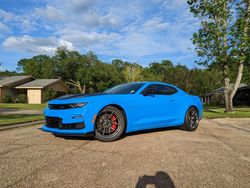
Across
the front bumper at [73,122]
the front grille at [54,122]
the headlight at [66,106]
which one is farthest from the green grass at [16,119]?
the front bumper at [73,122]

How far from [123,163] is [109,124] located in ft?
5.01

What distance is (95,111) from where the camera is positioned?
14.6ft

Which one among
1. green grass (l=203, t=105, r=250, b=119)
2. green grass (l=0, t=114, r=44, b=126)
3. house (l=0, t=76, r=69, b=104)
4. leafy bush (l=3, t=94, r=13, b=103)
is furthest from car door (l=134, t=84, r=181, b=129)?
leafy bush (l=3, t=94, r=13, b=103)

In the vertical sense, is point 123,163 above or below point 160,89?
below

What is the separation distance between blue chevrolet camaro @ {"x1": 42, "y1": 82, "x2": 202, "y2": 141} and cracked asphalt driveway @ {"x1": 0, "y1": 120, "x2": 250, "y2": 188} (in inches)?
12.7

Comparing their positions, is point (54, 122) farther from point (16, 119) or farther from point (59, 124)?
point (16, 119)

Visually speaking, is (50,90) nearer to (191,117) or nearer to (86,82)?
(86,82)

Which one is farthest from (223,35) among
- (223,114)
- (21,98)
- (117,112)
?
(21,98)

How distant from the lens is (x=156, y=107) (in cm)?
543

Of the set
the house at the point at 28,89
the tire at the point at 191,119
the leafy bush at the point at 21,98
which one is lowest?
the tire at the point at 191,119

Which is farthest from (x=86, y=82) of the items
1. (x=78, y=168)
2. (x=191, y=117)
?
(x=78, y=168)

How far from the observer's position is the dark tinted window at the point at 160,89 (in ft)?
18.4

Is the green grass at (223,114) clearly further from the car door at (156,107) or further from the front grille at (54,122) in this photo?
the front grille at (54,122)

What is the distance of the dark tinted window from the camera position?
562cm
